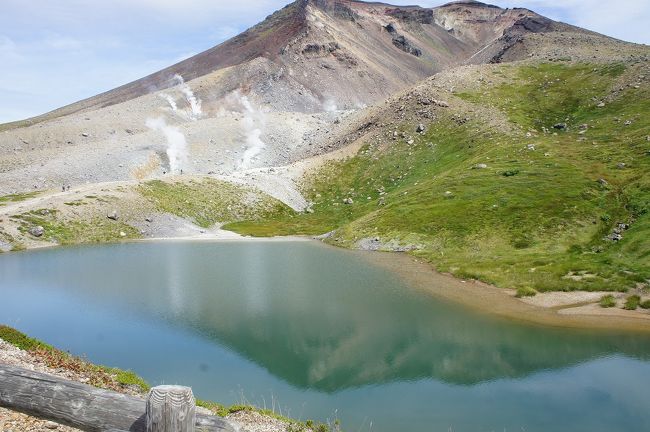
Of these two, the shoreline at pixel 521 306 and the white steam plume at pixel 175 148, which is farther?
the white steam plume at pixel 175 148

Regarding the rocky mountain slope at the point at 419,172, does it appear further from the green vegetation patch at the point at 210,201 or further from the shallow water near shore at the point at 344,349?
the shallow water near shore at the point at 344,349

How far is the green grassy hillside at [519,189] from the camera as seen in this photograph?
59.7m

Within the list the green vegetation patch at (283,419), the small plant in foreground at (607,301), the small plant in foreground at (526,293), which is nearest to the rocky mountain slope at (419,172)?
the small plant in foreground at (526,293)

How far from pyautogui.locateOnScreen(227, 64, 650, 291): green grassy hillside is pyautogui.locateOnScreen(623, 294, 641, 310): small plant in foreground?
101 inches

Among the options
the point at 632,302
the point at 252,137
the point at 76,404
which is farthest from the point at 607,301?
the point at 252,137

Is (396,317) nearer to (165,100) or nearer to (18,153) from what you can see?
(18,153)

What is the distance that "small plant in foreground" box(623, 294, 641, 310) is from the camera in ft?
145

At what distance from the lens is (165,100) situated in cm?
19750

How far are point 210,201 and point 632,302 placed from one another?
87.0 meters

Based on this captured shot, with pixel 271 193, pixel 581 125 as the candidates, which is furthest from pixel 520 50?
pixel 271 193

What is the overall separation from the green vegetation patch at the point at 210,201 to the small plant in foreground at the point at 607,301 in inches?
3037

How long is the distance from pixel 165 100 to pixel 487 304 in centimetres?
Result: 17691

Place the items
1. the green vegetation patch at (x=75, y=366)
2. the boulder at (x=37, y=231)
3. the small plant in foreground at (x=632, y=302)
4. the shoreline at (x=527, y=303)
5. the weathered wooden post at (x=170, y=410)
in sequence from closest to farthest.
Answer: the weathered wooden post at (x=170, y=410), the green vegetation patch at (x=75, y=366), the shoreline at (x=527, y=303), the small plant in foreground at (x=632, y=302), the boulder at (x=37, y=231)

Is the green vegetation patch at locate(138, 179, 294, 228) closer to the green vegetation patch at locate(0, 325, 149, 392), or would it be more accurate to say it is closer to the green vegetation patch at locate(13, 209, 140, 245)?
the green vegetation patch at locate(13, 209, 140, 245)
